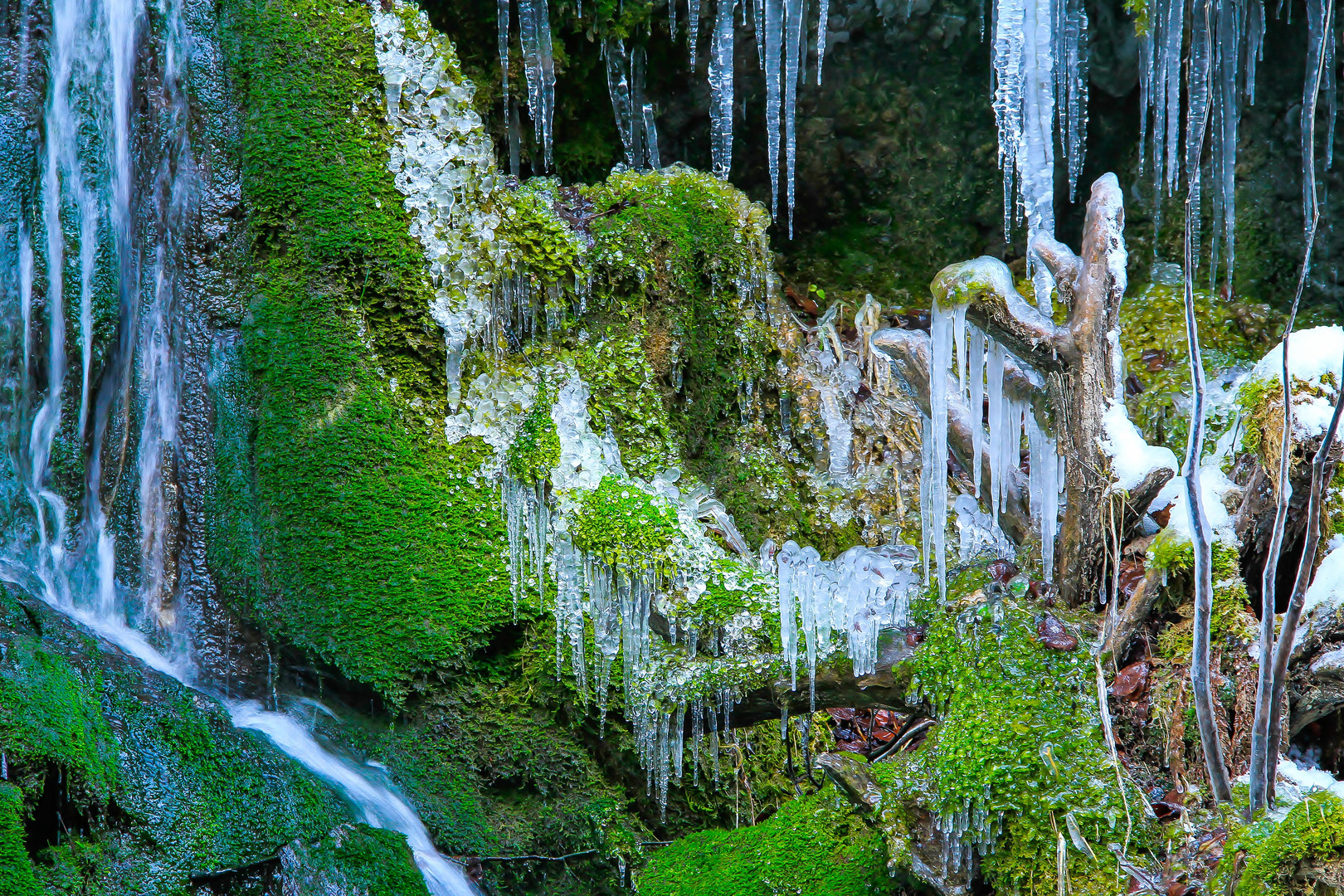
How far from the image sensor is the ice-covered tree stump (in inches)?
160

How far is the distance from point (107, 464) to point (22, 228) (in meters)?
1.14

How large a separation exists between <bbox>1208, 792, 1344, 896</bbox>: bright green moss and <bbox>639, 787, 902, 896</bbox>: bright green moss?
1.57m

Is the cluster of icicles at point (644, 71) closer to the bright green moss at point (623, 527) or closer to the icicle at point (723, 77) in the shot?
the icicle at point (723, 77)

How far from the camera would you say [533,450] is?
5211 mm

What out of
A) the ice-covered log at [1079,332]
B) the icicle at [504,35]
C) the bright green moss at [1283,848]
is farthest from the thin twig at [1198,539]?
the icicle at [504,35]

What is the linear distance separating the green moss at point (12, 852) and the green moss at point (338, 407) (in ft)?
5.59

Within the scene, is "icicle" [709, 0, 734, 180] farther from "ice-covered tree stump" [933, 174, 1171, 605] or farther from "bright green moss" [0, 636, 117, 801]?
"bright green moss" [0, 636, 117, 801]

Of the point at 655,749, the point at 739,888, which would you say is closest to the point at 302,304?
the point at 655,749

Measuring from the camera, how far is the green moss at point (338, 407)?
5.11 metres

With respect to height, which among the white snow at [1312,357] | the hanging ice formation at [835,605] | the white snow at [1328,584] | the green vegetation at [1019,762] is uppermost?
the white snow at [1312,357]

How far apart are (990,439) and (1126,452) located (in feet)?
1.72

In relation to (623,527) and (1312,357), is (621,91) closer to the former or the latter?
(623,527)

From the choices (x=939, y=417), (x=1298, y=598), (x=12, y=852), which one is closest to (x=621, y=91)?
(x=939, y=417)

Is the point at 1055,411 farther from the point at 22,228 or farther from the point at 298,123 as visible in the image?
the point at 22,228
